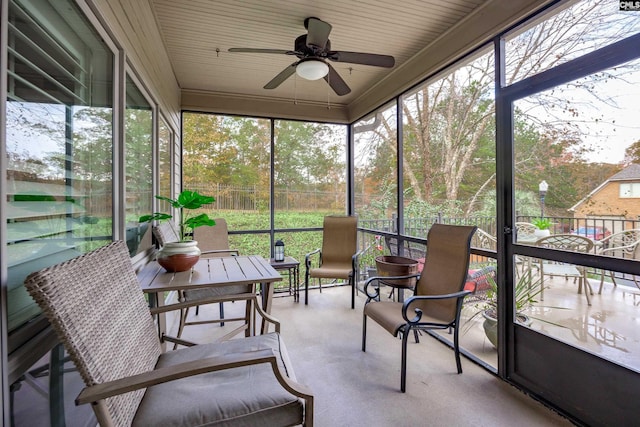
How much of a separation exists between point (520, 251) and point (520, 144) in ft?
2.55

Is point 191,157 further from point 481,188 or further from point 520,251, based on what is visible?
point 520,251

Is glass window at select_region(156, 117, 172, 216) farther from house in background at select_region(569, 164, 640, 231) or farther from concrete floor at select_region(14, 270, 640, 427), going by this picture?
house in background at select_region(569, 164, 640, 231)

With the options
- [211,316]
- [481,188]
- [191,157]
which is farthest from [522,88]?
[191,157]

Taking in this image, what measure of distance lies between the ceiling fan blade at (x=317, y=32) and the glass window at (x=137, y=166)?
133 centimetres

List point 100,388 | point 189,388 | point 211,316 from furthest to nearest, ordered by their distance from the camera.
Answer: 1. point 211,316
2. point 189,388
3. point 100,388

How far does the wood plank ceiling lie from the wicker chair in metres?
2.12

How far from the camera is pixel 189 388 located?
4.08 ft

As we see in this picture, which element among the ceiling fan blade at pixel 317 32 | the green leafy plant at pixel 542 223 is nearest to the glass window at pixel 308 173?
the ceiling fan blade at pixel 317 32

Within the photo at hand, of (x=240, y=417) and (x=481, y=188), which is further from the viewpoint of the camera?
(x=481, y=188)

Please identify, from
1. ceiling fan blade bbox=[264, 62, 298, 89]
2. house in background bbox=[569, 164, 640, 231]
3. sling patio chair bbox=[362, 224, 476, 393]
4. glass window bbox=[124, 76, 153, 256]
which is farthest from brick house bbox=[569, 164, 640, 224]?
glass window bbox=[124, 76, 153, 256]

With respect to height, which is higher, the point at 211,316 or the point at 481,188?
the point at 481,188

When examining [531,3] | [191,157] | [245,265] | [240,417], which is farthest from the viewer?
[191,157]

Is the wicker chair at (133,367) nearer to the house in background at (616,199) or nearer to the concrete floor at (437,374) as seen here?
the concrete floor at (437,374)

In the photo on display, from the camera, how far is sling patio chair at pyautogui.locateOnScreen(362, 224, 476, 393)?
2.15m
